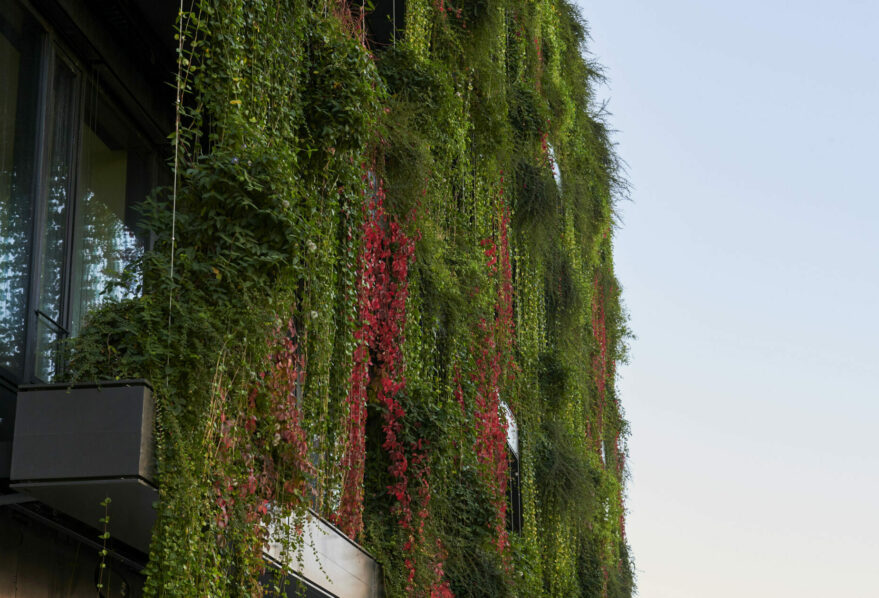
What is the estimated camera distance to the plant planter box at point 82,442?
5453 mm

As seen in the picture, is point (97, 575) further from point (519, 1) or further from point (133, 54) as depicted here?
point (519, 1)

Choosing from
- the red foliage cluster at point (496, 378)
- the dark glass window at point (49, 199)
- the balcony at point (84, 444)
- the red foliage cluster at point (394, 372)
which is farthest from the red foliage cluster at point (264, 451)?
the red foliage cluster at point (496, 378)

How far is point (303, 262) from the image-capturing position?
7.72 meters

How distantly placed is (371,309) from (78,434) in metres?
4.66

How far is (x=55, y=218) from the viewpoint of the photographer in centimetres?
673

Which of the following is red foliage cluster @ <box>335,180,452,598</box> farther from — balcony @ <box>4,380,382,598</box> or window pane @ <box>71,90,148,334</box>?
balcony @ <box>4,380,382,598</box>

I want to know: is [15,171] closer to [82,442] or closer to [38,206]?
[38,206]

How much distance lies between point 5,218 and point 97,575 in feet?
7.19

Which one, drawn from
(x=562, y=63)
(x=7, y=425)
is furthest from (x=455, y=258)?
(x=562, y=63)

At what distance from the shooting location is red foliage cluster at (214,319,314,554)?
249 inches

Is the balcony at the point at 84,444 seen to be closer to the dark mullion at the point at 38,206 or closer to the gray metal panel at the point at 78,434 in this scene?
the gray metal panel at the point at 78,434

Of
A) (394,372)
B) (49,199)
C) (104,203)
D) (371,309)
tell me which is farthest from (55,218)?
(394,372)

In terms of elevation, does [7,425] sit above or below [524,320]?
below

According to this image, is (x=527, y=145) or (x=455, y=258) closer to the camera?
(x=455, y=258)
